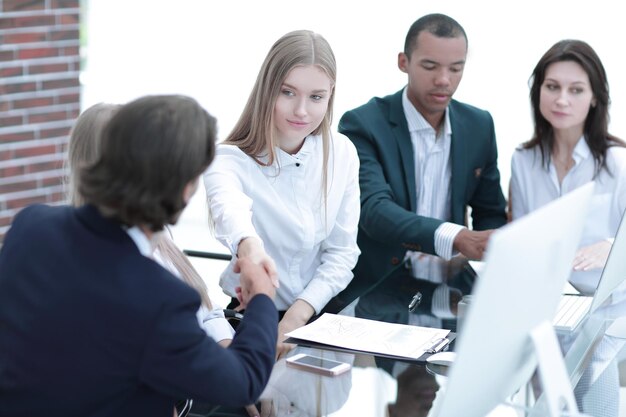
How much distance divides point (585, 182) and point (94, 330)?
2173mm

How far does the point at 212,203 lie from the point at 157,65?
3.74 metres

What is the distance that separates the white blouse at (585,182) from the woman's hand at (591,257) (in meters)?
0.23

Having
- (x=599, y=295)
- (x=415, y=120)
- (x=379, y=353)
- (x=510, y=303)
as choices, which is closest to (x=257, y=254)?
(x=379, y=353)

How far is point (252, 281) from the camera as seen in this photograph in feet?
5.95

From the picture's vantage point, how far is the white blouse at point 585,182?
10.2 feet

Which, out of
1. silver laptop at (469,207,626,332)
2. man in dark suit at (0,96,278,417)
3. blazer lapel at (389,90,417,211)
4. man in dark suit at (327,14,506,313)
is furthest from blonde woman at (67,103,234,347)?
blazer lapel at (389,90,417,211)

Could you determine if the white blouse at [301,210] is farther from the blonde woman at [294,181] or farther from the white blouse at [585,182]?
the white blouse at [585,182]

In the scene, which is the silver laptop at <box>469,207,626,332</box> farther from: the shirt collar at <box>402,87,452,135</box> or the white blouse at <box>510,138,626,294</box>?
the shirt collar at <box>402,87,452,135</box>

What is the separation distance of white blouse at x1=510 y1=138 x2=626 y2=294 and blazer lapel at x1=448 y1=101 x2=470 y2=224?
208 mm

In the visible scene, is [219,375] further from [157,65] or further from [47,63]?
[157,65]

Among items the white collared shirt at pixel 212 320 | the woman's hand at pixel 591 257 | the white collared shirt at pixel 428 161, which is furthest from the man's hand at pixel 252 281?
the white collared shirt at pixel 428 161

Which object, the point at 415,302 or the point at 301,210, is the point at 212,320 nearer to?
the point at 301,210

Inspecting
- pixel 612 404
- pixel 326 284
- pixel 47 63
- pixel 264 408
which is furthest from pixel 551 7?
pixel 264 408

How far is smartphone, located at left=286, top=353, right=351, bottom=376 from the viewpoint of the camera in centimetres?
201
